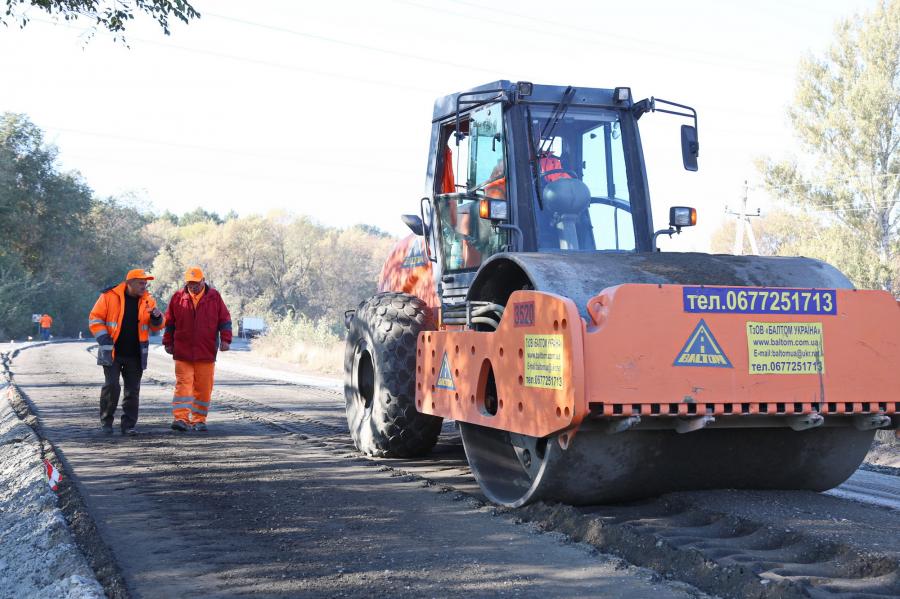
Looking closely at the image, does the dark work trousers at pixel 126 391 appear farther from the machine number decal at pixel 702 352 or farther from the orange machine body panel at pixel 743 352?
the machine number decal at pixel 702 352

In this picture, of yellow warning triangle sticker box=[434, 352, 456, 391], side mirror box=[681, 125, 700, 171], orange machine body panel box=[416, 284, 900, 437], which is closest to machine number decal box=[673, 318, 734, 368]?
orange machine body panel box=[416, 284, 900, 437]

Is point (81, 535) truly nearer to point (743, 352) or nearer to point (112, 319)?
point (743, 352)

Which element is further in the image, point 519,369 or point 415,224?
point 415,224

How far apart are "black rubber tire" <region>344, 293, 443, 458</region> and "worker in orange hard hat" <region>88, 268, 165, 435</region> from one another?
11.3 feet

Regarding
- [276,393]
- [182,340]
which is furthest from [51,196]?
[182,340]

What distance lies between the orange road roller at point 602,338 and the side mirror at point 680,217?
11 mm

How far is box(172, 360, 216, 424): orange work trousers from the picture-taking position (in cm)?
1116

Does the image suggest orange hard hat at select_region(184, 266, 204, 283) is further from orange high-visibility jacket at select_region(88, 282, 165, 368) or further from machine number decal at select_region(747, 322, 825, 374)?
machine number decal at select_region(747, 322, 825, 374)

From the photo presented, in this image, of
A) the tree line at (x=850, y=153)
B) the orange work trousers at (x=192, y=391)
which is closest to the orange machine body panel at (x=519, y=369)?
the orange work trousers at (x=192, y=391)

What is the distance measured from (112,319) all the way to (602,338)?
7417 mm

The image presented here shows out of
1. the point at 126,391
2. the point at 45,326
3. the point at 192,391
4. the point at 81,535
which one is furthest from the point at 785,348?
the point at 45,326

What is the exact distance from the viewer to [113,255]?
214ft

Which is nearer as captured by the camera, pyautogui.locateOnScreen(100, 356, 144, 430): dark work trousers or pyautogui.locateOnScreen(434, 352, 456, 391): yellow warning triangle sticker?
pyautogui.locateOnScreen(434, 352, 456, 391): yellow warning triangle sticker

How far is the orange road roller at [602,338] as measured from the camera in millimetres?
5461
